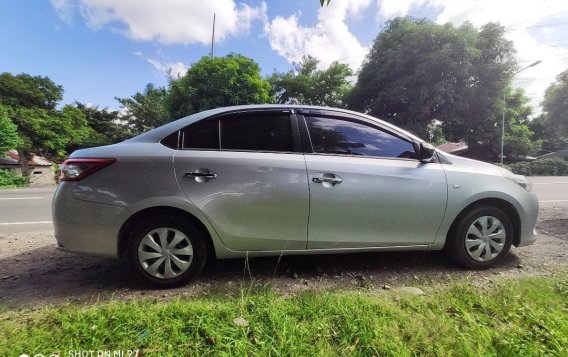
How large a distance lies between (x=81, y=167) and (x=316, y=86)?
22421mm

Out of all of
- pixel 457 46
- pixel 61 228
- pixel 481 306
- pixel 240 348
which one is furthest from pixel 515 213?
pixel 457 46

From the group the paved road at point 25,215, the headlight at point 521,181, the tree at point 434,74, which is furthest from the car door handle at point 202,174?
the tree at point 434,74

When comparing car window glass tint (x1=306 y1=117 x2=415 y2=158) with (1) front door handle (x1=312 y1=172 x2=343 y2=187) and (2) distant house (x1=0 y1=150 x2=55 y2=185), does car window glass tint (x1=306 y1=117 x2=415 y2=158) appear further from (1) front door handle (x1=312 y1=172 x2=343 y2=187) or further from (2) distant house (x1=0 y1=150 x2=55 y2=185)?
(2) distant house (x1=0 y1=150 x2=55 y2=185)

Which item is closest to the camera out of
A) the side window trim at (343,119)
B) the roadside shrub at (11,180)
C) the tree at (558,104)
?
the side window trim at (343,119)

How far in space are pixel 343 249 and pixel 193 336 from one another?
143 cm

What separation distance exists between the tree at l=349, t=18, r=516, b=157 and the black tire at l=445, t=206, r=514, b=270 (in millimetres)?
17647

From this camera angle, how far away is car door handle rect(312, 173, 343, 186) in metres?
2.56

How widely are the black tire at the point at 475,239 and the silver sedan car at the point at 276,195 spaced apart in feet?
0.03

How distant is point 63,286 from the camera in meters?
2.55

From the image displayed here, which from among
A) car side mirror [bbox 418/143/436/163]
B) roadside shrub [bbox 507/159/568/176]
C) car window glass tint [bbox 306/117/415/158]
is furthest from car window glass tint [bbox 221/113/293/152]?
roadside shrub [bbox 507/159/568/176]

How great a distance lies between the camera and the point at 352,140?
2824 mm

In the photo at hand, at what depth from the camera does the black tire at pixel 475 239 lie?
2865 millimetres

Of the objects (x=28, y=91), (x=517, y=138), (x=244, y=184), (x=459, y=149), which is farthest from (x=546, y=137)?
(x=28, y=91)

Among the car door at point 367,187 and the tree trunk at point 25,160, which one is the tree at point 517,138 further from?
the tree trunk at point 25,160
